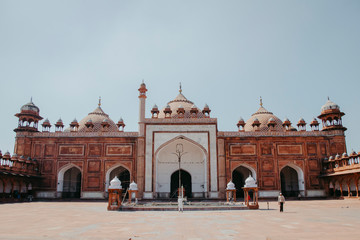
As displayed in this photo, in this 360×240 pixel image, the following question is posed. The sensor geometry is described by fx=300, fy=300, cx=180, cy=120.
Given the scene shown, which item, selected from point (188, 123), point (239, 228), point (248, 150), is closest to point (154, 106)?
point (188, 123)

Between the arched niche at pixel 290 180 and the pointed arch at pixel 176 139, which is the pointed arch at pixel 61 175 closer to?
the pointed arch at pixel 176 139

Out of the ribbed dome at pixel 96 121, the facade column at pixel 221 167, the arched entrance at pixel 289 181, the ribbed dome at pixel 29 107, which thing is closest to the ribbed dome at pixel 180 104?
the facade column at pixel 221 167

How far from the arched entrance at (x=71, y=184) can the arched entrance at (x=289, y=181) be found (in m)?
15.5

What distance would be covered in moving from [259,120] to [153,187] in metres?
11.2

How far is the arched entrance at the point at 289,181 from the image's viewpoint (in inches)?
885

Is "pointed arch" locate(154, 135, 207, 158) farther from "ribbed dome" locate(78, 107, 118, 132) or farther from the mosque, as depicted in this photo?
"ribbed dome" locate(78, 107, 118, 132)

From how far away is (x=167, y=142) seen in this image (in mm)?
20547

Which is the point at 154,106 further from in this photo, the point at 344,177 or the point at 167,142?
the point at 344,177

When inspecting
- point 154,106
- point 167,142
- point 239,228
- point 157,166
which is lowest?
point 239,228

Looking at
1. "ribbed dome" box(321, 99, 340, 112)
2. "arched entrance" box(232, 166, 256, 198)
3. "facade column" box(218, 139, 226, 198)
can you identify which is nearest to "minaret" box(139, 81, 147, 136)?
"facade column" box(218, 139, 226, 198)

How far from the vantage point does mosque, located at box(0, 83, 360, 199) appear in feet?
66.6

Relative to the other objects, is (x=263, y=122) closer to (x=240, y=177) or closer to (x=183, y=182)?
(x=240, y=177)

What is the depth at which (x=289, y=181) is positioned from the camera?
22891 millimetres

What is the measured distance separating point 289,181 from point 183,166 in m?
8.27
